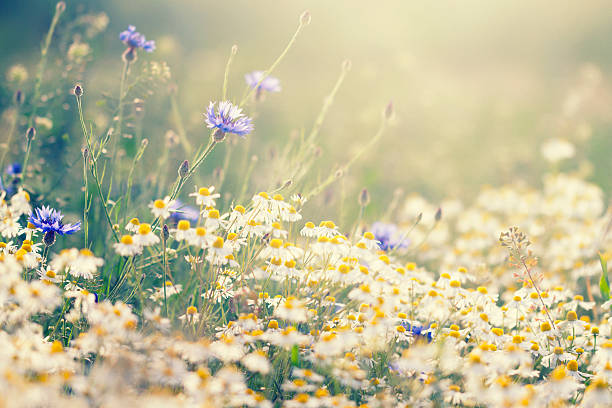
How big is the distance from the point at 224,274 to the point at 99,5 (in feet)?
20.8

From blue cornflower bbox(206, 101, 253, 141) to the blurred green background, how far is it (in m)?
1.29

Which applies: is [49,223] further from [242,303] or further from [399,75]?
[399,75]

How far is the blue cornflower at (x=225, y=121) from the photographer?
2123 millimetres

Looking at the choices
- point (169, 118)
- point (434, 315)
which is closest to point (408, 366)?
point (434, 315)

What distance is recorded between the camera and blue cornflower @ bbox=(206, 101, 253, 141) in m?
2.12

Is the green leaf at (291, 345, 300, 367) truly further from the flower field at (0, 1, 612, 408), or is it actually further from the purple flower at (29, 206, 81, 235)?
the purple flower at (29, 206, 81, 235)

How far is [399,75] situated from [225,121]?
4035 millimetres

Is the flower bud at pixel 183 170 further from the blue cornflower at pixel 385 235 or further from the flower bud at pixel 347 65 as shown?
the blue cornflower at pixel 385 235

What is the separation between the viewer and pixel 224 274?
84.7 inches

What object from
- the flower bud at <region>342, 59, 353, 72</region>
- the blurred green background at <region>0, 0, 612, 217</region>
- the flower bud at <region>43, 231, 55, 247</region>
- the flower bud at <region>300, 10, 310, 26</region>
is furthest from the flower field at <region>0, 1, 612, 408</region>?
the blurred green background at <region>0, 0, 612, 217</region>

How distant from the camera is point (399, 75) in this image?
5.82 meters

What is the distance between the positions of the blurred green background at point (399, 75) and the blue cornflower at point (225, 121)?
1292 millimetres

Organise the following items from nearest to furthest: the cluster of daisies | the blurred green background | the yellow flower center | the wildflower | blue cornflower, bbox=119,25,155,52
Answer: the cluster of daisies
the yellow flower center
blue cornflower, bbox=119,25,155,52
the wildflower
the blurred green background

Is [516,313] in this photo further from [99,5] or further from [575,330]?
[99,5]
